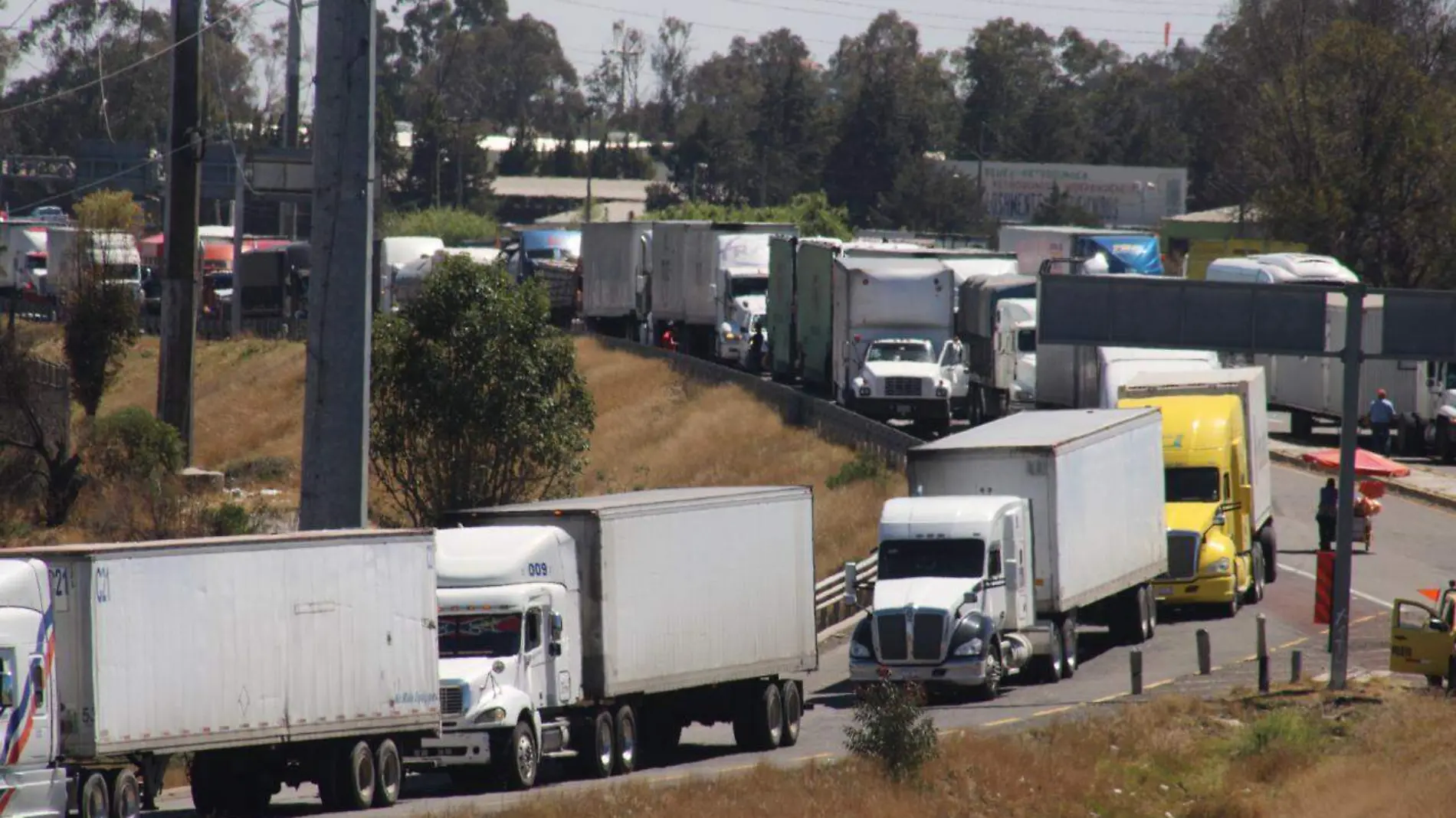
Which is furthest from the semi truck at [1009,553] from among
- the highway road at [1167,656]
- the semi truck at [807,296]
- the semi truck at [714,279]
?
the semi truck at [714,279]

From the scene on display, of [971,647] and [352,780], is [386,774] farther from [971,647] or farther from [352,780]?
[971,647]

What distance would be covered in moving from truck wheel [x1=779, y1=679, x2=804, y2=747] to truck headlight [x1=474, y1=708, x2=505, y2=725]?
18.4 feet

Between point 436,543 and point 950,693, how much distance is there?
9824 mm

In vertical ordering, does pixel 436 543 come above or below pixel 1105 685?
above

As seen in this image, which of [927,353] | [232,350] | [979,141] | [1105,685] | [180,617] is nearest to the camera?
[180,617]

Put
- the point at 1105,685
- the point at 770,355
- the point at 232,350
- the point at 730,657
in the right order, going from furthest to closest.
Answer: the point at 232,350, the point at 770,355, the point at 1105,685, the point at 730,657

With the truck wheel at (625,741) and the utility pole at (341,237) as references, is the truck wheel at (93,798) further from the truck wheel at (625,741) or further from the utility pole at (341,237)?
the truck wheel at (625,741)

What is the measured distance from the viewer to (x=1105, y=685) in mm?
30031

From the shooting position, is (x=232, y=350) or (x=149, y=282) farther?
(x=149, y=282)

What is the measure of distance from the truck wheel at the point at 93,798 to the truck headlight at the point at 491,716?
4.44m

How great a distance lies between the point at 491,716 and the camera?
21.2 meters

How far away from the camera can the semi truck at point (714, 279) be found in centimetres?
6359

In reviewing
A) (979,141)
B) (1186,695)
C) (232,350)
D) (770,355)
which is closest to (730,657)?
(1186,695)

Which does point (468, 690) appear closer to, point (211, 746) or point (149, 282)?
point (211, 746)
